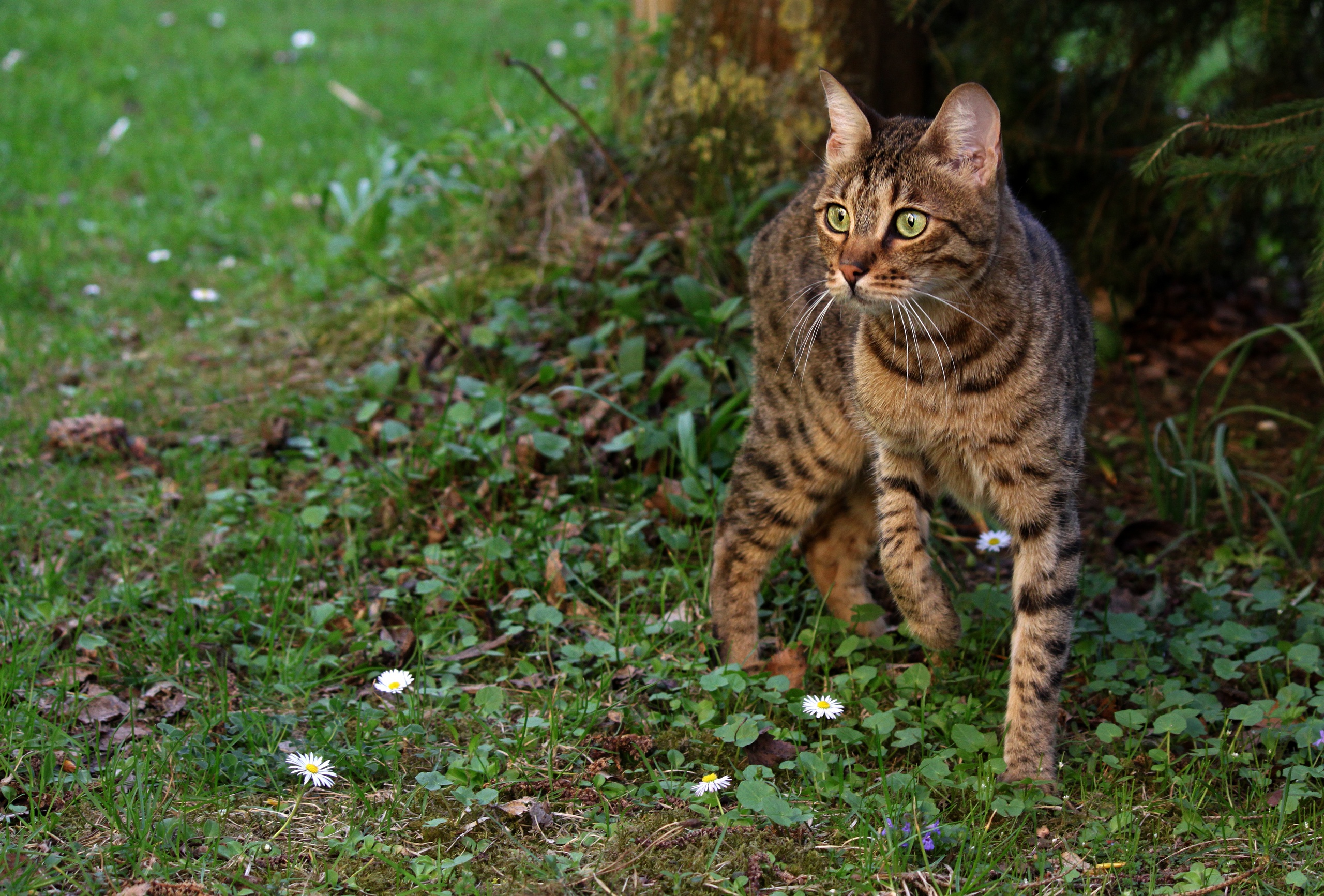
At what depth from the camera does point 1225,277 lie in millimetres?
5191

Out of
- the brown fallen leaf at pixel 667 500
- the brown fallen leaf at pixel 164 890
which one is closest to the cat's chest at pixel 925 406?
the brown fallen leaf at pixel 667 500

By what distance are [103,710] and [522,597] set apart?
1.14 meters

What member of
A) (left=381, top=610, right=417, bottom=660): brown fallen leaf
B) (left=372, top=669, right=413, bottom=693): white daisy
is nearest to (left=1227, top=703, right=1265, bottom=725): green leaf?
(left=372, top=669, right=413, bottom=693): white daisy

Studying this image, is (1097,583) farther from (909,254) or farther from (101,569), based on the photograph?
(101,569)

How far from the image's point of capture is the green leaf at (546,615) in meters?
3.20

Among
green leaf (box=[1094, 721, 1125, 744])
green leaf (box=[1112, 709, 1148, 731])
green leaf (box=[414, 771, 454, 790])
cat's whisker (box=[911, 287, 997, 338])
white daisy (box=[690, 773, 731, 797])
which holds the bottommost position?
green leaf (box=[414, 771, 454, 790])

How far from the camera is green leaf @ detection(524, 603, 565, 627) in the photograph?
320 centimetres

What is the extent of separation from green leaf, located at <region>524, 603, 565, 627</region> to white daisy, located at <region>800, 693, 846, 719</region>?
0.75 m

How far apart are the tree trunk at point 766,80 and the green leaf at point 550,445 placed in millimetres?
1284

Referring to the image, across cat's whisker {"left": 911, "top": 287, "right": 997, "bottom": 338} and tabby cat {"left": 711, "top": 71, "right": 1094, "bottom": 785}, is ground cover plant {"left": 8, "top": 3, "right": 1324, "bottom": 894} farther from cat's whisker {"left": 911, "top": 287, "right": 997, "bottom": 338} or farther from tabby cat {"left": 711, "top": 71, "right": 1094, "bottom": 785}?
cat's whisker {"left": 911, "top": 287, "right": 997, "bottom": 338}

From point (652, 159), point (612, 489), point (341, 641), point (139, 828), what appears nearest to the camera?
point (139, 828)

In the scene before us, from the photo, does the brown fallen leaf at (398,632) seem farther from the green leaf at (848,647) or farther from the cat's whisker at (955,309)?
the cat's whisker at (955,309)

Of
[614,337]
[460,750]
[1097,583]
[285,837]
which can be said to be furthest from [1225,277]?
[285,837]

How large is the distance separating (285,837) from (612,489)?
1762mm
